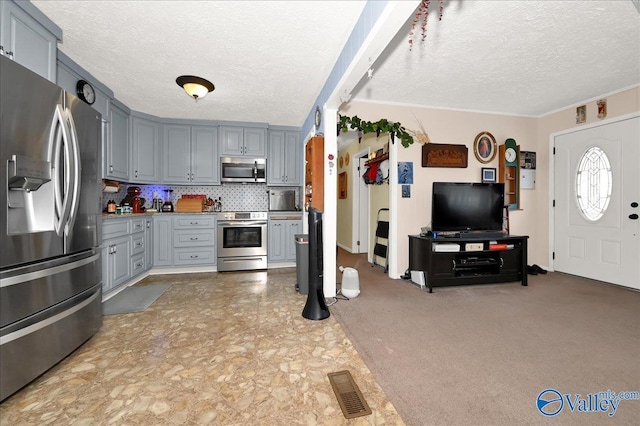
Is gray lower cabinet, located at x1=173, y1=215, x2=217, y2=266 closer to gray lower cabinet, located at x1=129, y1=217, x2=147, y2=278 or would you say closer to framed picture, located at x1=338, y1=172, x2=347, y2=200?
gray lower cabinet, located at x1=129, y1=217, x2=147, y2=278

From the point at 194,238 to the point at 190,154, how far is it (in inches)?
55.8

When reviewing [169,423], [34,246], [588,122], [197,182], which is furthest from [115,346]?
[588,122]

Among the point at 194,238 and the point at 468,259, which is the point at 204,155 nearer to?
the point at 194,238

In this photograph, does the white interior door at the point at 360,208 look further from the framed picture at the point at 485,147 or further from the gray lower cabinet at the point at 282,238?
the framed picture at the point at 485,147

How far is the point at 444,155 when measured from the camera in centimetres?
419

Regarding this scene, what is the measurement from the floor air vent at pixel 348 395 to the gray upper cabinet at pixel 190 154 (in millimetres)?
3938

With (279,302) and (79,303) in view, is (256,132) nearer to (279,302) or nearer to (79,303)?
(279,302)

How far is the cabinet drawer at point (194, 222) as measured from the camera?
4.47 meters

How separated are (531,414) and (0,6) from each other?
155 inches

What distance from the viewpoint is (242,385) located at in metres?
1.69

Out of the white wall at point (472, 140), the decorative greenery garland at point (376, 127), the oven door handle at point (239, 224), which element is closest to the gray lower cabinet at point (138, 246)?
the oven door handle at point (239, 224)

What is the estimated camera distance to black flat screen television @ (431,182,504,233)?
3.78 meters

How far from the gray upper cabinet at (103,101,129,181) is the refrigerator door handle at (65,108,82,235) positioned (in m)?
2.08

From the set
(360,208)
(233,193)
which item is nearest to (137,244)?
(233,193)
